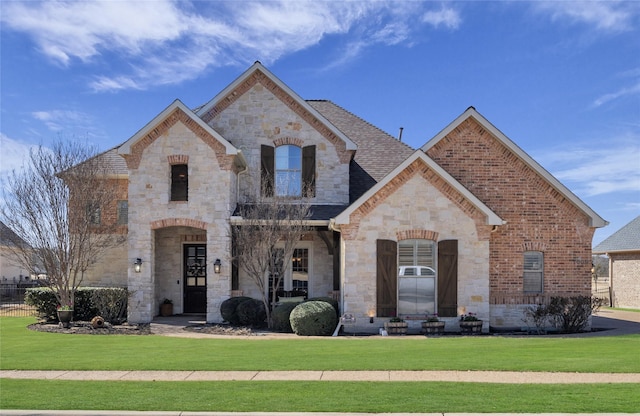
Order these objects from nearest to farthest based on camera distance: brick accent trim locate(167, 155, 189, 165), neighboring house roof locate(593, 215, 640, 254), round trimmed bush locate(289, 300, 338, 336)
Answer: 1. round trimmed bush locate(289, 300, 338, 336)
2. brick accent trim locate(167, 155, 189, 165)
3. neighboring house roof locate(593, 215, 640, 254)

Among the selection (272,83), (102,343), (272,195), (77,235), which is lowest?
(102,343)

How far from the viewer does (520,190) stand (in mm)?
18625

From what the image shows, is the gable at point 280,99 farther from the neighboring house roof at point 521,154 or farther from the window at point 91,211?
the window at point 91,211

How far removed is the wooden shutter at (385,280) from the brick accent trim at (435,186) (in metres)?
1.00

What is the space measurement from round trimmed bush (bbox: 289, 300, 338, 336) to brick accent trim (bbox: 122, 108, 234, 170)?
229 inches

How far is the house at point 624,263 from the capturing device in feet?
90.9

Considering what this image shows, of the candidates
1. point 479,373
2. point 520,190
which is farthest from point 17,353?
point 520,190

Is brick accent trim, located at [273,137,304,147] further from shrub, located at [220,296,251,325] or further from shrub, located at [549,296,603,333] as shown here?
shrub, located at [549,296,603,333]

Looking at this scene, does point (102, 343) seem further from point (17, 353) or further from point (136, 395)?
point (136, 395)

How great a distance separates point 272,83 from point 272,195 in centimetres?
439

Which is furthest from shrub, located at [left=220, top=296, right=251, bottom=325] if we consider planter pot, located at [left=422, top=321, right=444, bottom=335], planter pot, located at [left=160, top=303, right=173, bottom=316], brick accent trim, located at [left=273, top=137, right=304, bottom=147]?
brick accent trim, located at [left=273, top=137, right=304, bottom=147]

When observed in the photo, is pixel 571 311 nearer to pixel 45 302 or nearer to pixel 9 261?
pixel 45 302

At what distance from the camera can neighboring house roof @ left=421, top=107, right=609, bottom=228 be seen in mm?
18281

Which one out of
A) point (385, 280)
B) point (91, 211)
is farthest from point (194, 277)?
point (385, 280)
